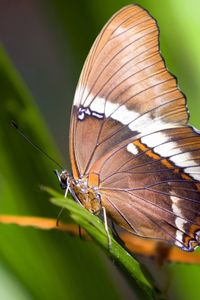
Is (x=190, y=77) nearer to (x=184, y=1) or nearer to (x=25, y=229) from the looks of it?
→ (x=184, y=1)

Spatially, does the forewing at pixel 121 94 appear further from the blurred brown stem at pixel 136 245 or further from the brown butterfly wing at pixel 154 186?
the blurred brown stem at pixel 136 245

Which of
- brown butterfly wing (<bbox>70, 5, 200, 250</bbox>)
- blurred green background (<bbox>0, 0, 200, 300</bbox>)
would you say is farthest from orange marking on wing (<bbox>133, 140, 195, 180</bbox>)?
blurred green background (<bbox>0, 0, 200, 300</bbox>)

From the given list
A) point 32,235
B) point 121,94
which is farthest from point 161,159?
point 32,235

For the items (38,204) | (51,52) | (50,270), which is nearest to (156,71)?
(38,204)

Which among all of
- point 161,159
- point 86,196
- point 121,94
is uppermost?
point 121,94

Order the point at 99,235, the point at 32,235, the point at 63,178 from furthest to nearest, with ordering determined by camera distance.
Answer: the point at 63,178, the point at 32,235, the point at 99,235

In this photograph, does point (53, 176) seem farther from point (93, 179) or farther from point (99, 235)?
point (99, 235)

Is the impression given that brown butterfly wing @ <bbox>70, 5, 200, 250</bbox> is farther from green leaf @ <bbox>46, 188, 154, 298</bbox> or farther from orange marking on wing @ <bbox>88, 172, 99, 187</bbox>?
green leaf @ <bbox>46, 188, 154, 298</bbox>

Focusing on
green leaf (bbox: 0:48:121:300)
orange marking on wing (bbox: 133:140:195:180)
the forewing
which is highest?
the forewing
